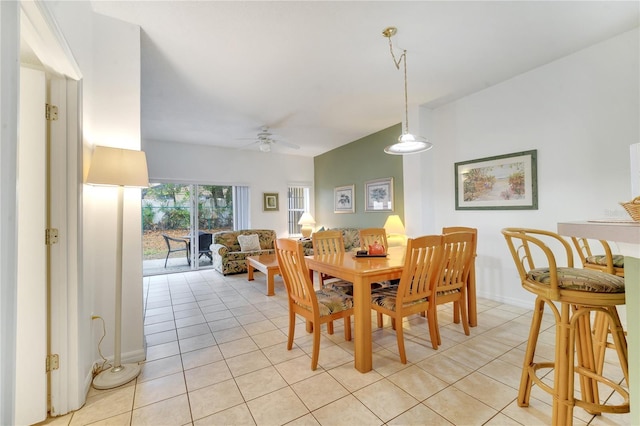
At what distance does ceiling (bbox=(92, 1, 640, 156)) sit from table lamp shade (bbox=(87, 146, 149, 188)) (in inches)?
44.8

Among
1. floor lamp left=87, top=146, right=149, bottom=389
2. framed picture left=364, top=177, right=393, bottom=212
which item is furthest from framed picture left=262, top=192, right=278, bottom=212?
floor lamp left=87, top=146, right=149, bottom=389

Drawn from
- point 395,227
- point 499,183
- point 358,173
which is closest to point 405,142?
point 499,183

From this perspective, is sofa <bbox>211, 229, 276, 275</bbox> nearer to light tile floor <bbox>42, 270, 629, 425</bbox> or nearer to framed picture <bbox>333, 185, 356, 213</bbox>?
framed picture <bbox>333, 185, 356, 213</bbox>

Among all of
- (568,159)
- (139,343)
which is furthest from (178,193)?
(568,159)

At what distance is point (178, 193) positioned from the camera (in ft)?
19.2

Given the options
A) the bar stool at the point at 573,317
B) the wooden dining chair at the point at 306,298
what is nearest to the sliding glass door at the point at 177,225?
the wooden dining chair at the point at 306,298

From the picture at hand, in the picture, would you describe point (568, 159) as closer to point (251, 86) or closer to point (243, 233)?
point (251, 86)

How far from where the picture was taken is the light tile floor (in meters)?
1.56

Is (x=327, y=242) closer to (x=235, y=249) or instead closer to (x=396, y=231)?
(x=396, y=231)

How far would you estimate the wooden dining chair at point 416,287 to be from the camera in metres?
2.04

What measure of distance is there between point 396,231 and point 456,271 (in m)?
1.77

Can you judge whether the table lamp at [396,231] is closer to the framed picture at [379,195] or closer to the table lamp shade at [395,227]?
the table lamp shade at [395,227]

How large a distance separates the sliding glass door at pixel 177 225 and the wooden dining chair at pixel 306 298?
14.2ft

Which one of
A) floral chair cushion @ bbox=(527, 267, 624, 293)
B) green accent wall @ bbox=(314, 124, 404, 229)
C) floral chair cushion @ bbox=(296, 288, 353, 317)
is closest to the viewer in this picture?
floral chair cushion @ bbox=(527, 267, 624, 293)
